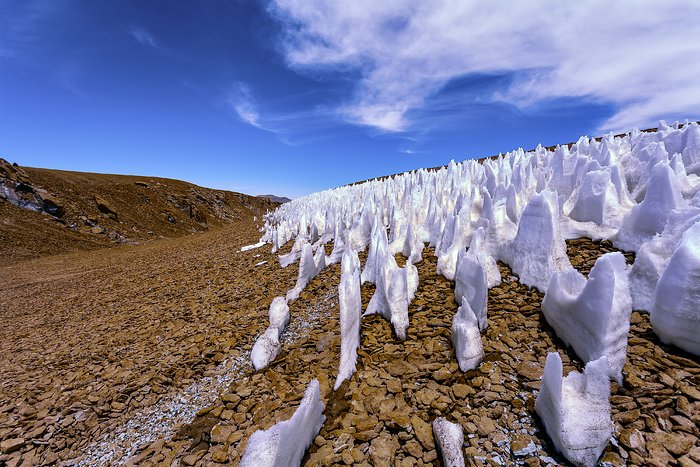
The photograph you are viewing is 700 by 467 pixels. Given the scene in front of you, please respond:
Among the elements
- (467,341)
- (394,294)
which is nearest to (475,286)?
(467,341)

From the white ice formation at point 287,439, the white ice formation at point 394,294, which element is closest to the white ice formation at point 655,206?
the white ice formation at point 394,294

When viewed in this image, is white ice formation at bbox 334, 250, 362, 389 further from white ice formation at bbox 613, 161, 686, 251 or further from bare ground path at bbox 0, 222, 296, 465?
white ice formation at bbox 613, 161, 686, 251

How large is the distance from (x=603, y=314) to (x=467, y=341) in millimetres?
1004

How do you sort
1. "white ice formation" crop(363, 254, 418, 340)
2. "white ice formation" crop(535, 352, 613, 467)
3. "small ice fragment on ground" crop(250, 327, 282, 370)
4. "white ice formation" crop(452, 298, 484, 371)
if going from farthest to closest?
1. "small ice fragment on ground" crop(250, 327, 282, 370)
2. "white ice formation" crop(363, 254, 418, 340)
3. "white ice formation" crop(452, 298, 484, 371)
4. "white ice formation" crop(535, 352, 613, 467)

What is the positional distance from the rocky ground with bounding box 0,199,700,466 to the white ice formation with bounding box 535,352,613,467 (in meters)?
0.11

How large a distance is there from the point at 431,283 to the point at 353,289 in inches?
53.7

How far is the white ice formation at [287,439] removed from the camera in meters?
2.03

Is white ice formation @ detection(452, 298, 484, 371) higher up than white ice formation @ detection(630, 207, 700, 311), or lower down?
lower down

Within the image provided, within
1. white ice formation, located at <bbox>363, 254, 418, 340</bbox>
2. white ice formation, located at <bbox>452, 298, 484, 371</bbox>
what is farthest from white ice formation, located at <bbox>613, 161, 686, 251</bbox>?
white ice formation, located at <bbox>363, 254, 418, 340</bbox>

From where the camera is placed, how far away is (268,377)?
3.43 metres

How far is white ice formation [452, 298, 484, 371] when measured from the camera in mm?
2758

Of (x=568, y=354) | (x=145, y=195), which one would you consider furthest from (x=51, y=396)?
(x=145, y=195)

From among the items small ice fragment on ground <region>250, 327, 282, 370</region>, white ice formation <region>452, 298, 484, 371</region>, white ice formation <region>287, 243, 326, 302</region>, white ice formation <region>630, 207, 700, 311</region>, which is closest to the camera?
white ice formation <region>630, 207, 700, 311</region>

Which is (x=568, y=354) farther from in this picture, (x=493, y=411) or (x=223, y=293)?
(x=223, y=293)
